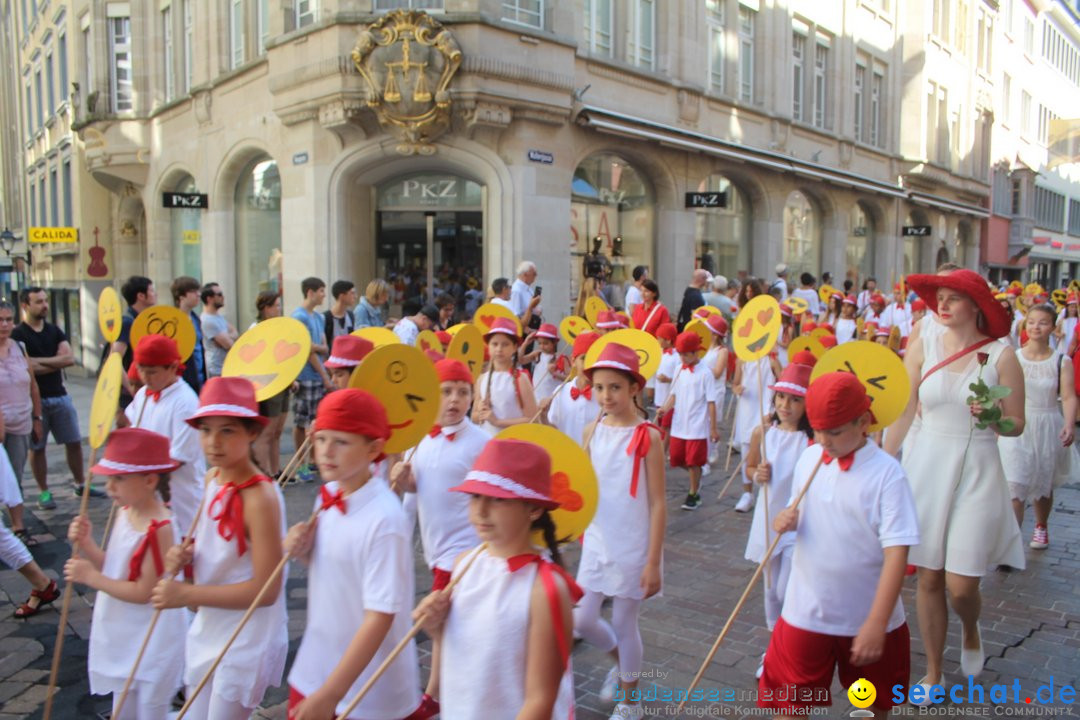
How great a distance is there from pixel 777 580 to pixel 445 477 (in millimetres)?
1831

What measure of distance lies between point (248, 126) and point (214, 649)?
49.6ft

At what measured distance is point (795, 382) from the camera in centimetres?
430

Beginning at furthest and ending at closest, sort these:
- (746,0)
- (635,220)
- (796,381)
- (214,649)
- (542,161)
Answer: (746,0)
(635,220)
(542,161)
(796,381)
(214,649)

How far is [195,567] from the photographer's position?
2912 millimetres

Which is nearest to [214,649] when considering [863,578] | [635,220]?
[863,578]

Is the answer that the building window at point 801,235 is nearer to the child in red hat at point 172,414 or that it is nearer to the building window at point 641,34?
the building window at point 641,34

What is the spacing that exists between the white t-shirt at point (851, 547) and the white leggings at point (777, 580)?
1.25 m

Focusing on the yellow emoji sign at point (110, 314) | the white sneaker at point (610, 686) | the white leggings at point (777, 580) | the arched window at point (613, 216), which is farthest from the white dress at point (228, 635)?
the arched window at point (613, 216)

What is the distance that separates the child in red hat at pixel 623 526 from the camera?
12.1 feet

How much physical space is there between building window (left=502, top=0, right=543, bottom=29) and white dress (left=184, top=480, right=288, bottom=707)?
1247cm

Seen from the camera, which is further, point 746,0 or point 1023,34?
point 1023,34

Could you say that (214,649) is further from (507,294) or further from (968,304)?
(507,294)

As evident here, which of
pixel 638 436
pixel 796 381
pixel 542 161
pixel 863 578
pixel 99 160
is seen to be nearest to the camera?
pixel 863 578

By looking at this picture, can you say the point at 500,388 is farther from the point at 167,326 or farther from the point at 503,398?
the point at 167,326
